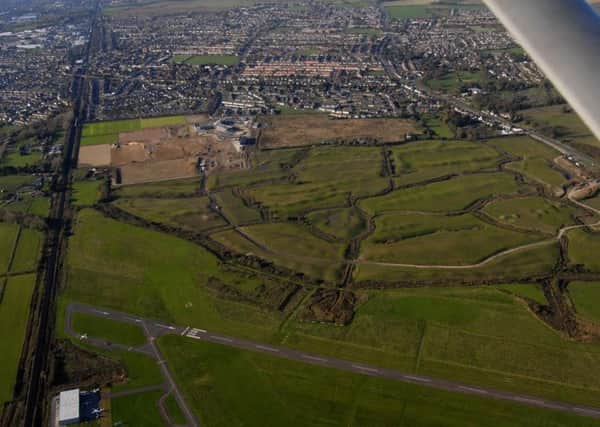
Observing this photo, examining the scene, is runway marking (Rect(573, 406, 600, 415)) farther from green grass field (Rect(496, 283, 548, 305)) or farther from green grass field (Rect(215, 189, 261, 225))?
green grass field (Rect(215, 189, 261, 225))

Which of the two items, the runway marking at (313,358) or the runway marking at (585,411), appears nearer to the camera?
the runway marking at (585,411)

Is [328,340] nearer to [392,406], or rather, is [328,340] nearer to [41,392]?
[392,406]

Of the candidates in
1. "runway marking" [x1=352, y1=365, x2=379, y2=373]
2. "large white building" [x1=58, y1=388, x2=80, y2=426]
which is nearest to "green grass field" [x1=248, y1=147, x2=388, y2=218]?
"runway marking" [x1=352, y1=365, x2=379, y2=373]

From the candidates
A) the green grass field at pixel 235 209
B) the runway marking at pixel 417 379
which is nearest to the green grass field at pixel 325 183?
the green grass field at pixel 235 209

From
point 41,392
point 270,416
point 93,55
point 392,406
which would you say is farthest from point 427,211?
point 93,55

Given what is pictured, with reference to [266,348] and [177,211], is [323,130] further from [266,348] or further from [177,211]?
[266,348]

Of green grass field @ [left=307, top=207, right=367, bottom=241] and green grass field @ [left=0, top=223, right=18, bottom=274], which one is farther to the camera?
green grass field @ [left=307, top=207, right=367, bottom=241]

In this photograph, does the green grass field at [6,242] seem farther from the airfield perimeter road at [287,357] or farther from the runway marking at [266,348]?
the runway marking at [266,348]
